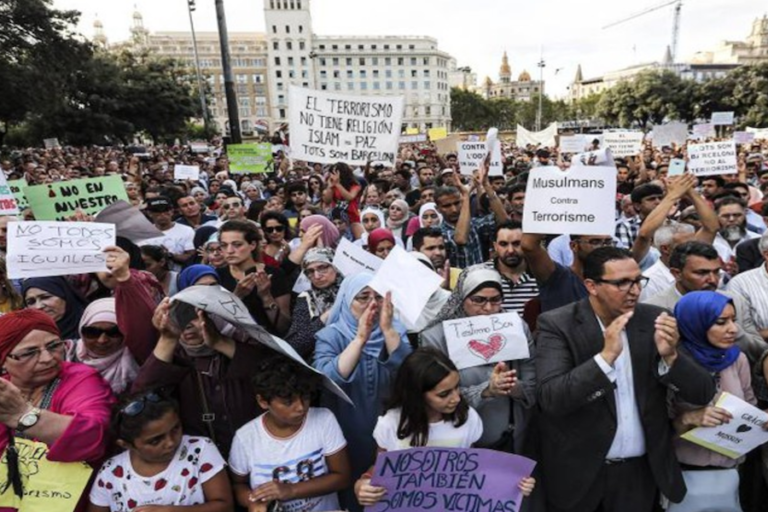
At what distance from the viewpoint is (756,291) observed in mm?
3008

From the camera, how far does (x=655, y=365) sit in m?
2.28

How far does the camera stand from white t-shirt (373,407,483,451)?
228cm

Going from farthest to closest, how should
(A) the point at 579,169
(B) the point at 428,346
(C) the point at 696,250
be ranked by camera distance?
(A) the point at 579,169
(C) the point at 696,250
(B) the point at 428,346

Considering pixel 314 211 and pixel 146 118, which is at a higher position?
pixel 146 118

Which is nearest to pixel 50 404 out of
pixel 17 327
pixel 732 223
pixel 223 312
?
pixel 17 327

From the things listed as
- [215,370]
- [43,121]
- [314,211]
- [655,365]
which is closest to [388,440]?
[215,370]

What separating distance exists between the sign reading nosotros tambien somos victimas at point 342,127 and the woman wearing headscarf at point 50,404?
396cm

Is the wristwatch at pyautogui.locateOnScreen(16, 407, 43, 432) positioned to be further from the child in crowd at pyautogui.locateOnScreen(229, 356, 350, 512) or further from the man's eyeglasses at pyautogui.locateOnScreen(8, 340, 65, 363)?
the child in crowd at pyautogui.locateOnScreen(229, 356, 350, 512)

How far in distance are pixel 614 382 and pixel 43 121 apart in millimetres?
39041

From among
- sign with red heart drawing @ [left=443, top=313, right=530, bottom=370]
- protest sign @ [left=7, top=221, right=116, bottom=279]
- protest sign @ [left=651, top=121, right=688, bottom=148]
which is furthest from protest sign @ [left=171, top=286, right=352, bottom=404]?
protest sign @ [left=651, top=121, right=688, bottom=148]

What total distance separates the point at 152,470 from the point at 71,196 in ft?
10.1

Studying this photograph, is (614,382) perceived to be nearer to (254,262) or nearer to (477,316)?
(477,316)

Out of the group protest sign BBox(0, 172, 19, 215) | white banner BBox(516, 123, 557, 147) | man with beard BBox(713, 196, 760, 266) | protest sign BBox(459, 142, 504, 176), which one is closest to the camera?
protest sign BBox(0, 172, 19, 215)

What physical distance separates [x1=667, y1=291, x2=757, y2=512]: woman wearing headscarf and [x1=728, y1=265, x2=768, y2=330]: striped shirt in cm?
72
